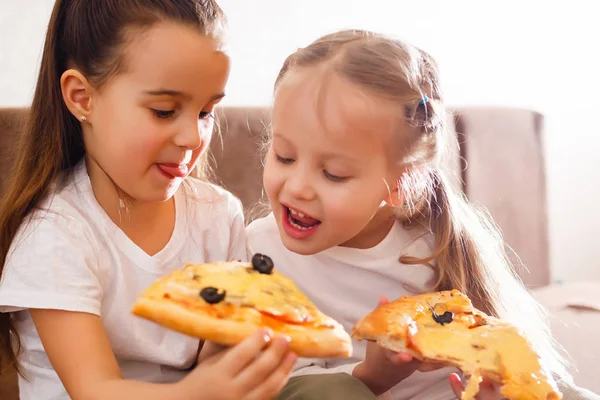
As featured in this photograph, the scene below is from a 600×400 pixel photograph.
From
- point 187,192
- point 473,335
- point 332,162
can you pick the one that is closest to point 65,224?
point 187,192

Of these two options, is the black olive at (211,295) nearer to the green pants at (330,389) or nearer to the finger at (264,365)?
the finger at (264,365)

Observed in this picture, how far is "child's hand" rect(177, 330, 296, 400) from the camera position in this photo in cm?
88

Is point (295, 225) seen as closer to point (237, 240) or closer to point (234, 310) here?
point (237, 240)

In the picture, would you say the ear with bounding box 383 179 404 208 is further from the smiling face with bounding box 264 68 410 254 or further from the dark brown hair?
the dark brown hair

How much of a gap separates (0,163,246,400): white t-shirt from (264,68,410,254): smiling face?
23 cm

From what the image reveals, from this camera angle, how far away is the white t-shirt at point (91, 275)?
113cm

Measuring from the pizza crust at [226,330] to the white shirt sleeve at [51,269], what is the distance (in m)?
0.29

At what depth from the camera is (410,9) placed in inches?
108

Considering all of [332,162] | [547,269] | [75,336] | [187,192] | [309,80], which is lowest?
[547,269]

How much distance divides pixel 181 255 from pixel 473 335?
58 cm

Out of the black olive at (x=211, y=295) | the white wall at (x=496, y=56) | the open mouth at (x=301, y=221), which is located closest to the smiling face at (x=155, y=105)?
the open mouth at (x=301, y=221)

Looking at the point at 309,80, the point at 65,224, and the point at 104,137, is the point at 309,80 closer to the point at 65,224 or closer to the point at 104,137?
the point at 104,137

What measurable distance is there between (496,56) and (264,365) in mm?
2424

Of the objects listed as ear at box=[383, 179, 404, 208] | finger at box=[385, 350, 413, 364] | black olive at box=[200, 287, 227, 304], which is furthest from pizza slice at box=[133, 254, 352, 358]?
ear at box=[383, 179, 404, 208]
